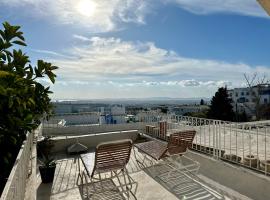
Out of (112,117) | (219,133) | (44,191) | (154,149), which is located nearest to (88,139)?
(112,117)

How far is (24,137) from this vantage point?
12.8 feet

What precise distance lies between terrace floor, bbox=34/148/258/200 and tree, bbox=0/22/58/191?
5.35 feet

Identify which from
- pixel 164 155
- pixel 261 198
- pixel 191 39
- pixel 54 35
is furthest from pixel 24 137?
pixel 191 39

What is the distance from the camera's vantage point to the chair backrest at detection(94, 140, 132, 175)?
→ 15.8 feet

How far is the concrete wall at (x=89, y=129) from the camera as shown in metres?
9.97

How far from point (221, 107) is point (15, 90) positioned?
94.8 ft

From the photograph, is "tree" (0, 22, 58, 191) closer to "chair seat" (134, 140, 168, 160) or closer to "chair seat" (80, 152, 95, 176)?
"chair seat" (80, 152, 95, 176)

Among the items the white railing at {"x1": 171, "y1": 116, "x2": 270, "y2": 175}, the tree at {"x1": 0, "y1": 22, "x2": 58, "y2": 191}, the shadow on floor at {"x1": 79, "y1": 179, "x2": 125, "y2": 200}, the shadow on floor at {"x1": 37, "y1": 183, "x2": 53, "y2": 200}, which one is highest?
the tree at {"x1": 0, "y1": 22, "x2": 58, "y2": 191}

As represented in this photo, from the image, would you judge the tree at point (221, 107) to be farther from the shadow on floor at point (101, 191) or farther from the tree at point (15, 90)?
the tree at point (15, 90)

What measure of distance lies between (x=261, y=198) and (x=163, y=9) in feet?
22.3

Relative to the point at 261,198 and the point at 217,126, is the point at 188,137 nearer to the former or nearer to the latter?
the point at 217,126

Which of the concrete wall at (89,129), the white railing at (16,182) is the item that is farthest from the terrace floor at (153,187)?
the concrete wall at (89,129)

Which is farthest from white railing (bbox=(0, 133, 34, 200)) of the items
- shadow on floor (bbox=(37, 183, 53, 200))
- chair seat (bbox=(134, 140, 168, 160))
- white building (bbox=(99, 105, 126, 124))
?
white building (bbox=(99, 105, 126, 124))

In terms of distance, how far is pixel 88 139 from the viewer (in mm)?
→ 8930
